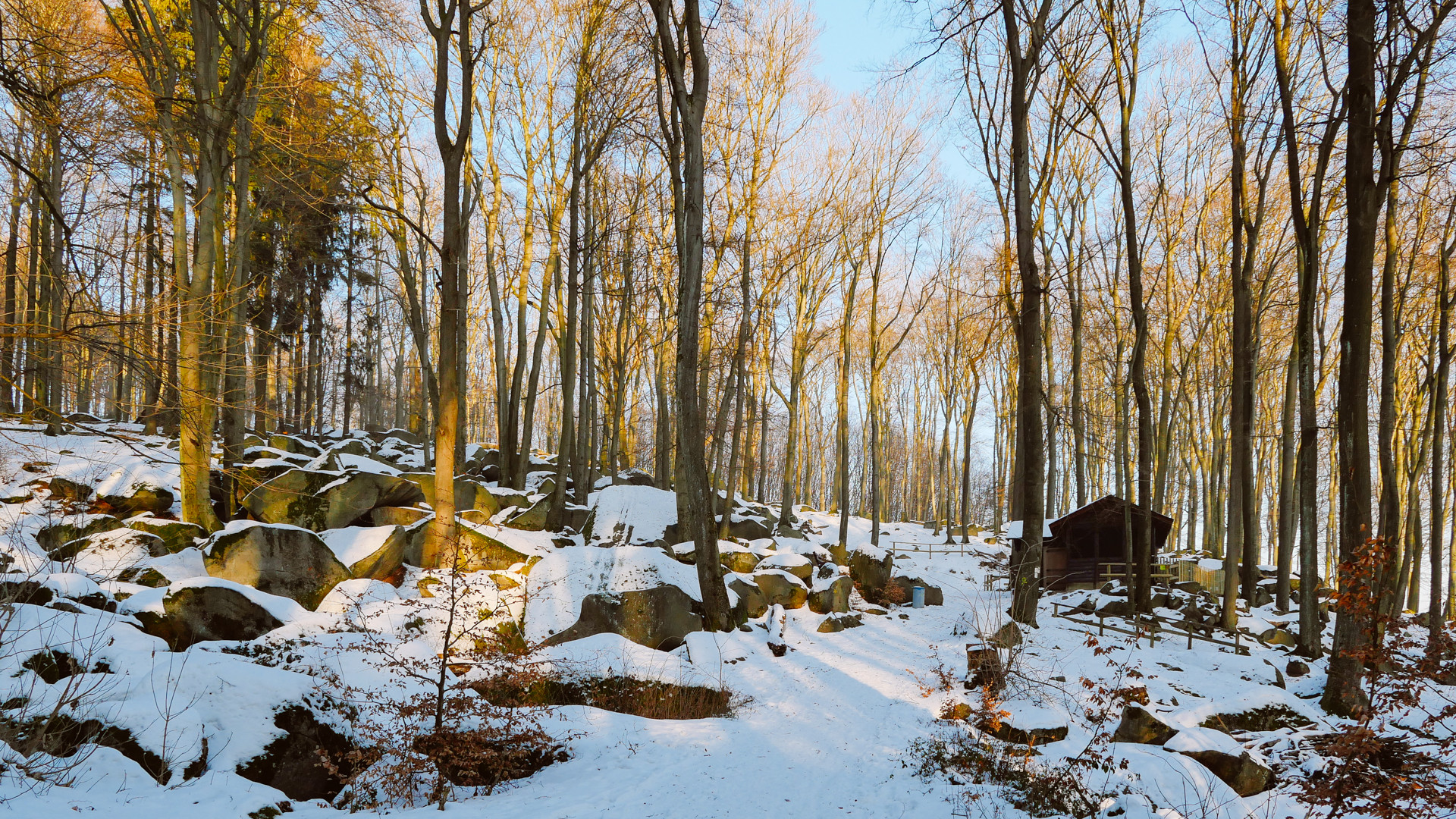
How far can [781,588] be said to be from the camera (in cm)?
1261

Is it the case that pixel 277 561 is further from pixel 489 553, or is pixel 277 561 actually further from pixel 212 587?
pixel 489 553

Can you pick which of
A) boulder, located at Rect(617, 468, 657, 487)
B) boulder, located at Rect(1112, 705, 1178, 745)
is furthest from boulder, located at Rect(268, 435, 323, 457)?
boulder, located at Rect(1112, 705, 1178, 745)

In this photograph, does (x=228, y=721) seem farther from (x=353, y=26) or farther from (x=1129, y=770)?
(x=353, y=26)

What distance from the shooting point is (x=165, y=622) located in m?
7.34

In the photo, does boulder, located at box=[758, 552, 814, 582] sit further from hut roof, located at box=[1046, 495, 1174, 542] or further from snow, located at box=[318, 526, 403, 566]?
hut roof, located at box=[1046, 495, 1174, 542]

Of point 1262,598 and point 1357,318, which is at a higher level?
point 1357,318

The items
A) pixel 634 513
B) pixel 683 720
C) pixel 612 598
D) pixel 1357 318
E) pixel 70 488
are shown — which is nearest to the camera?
pixel 683 720

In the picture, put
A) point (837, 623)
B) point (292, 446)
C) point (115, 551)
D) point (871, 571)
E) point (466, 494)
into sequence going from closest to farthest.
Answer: point (115, 551)
point (837, 623)
point (466, 494)
point (871, 571)
point (292, 446)

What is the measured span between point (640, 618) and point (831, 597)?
4818mm

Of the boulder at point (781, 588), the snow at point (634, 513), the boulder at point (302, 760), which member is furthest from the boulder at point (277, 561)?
the boulder at point (781, 588)

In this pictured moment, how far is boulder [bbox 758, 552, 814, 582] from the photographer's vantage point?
43.9 ft

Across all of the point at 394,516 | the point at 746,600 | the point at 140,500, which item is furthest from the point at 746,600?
the point at 140,500

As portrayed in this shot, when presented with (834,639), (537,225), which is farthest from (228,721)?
(537,225)

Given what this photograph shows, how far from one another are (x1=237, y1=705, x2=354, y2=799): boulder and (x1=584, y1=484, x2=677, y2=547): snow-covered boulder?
8.03 meters
